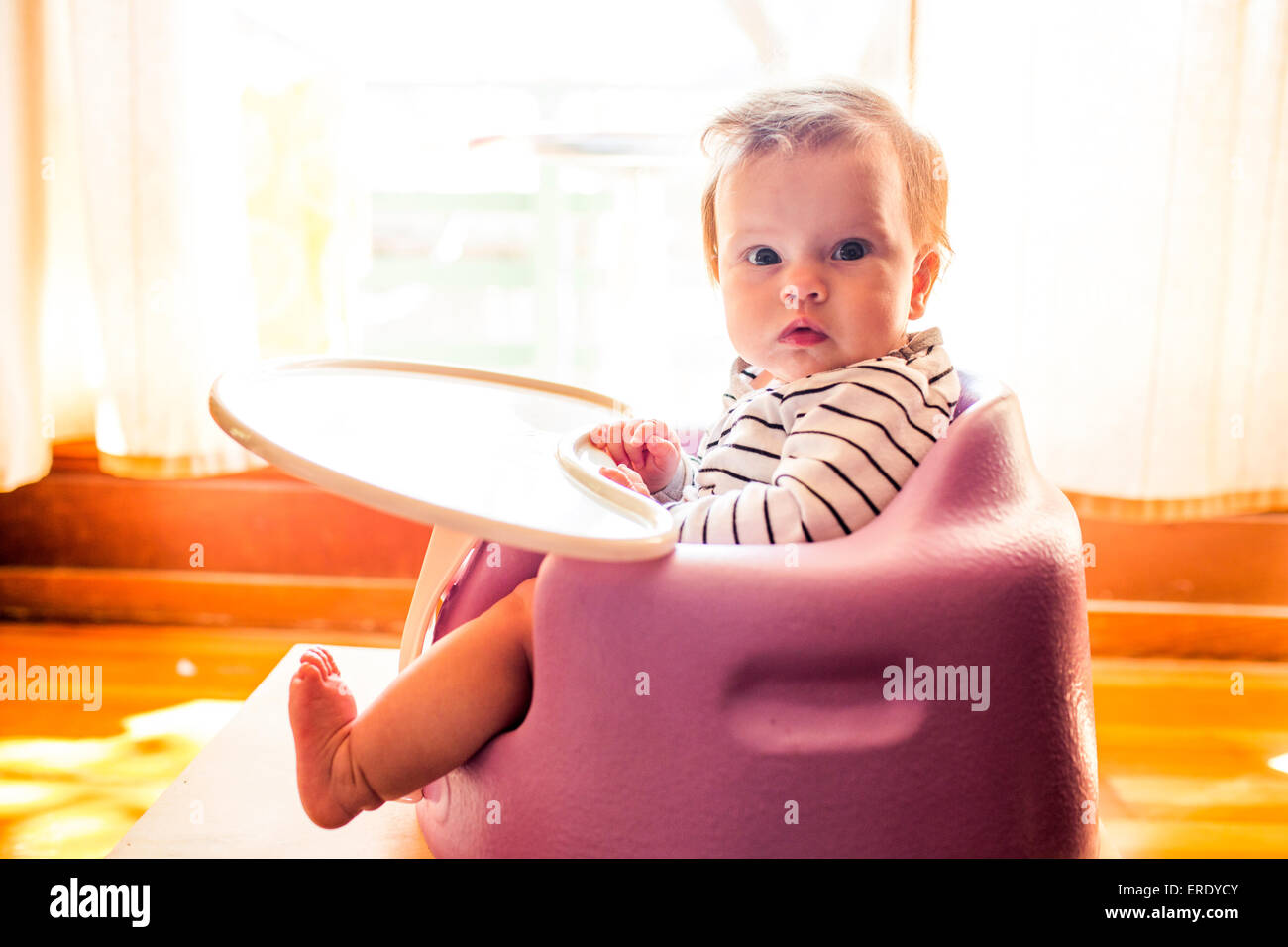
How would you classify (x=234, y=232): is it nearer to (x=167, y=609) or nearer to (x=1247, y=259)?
(x=167, y=609)

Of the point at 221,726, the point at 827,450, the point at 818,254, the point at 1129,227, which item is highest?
the point at 1129,227

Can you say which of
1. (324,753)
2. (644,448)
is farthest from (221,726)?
(644,448)

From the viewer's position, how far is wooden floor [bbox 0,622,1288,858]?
3.32 feet

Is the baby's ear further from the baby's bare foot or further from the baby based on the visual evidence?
the baby's bare foot

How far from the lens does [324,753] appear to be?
2.31 ft

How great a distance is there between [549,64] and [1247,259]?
1.04 m

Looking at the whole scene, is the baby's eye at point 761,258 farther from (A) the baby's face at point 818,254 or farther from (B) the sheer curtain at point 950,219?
(B) the sheer curtain at point 950,219

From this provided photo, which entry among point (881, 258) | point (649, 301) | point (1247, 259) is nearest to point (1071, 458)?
point (1247, 259)

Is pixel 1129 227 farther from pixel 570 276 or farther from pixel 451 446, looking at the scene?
pixel 451 446

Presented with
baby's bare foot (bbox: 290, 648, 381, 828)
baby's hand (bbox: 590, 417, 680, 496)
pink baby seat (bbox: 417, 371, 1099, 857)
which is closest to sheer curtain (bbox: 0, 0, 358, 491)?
baby's hand (bbox: 590, 417, 680, 496)

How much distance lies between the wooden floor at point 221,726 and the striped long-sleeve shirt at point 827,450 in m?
0.49

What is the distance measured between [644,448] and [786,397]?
0.49 ft

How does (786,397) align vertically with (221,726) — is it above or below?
above

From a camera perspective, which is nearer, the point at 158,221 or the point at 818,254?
the point at 818,254
